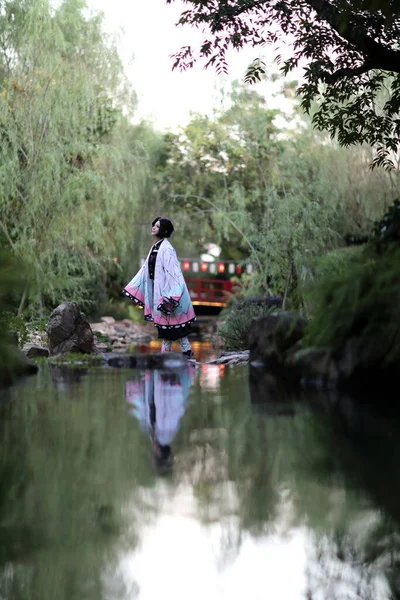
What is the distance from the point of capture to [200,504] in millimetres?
2777

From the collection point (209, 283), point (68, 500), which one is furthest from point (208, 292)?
point (68, 500)

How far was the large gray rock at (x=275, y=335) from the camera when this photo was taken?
20.9 ft

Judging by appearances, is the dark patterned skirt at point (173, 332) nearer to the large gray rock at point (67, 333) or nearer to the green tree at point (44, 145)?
the large gray rock at point (67, 333)

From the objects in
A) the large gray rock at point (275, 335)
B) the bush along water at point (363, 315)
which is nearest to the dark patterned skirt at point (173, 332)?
the large gray rock at point (275, 335)

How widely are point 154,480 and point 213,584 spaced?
90cm

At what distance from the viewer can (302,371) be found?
5.59 metres

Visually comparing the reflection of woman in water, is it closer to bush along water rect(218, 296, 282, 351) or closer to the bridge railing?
bush along water rect(218, 296, 282, 351)

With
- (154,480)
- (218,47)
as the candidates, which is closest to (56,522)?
(154,480)

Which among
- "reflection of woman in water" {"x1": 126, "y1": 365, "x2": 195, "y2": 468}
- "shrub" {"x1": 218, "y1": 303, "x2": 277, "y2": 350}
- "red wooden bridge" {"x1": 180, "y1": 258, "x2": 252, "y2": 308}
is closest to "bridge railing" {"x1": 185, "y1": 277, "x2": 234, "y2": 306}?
"red wooden bridge" {"x1": 180, "y1": 258, "x2": 252, "y2": 308}

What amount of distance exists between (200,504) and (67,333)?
905 cm

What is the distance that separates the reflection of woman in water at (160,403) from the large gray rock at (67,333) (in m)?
4.32

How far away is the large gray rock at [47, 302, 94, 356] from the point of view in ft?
38.0

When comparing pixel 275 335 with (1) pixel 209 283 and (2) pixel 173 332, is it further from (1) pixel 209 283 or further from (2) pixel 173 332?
(1) pixel 209 283

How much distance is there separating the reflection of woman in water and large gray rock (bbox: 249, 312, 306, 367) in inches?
24.3
